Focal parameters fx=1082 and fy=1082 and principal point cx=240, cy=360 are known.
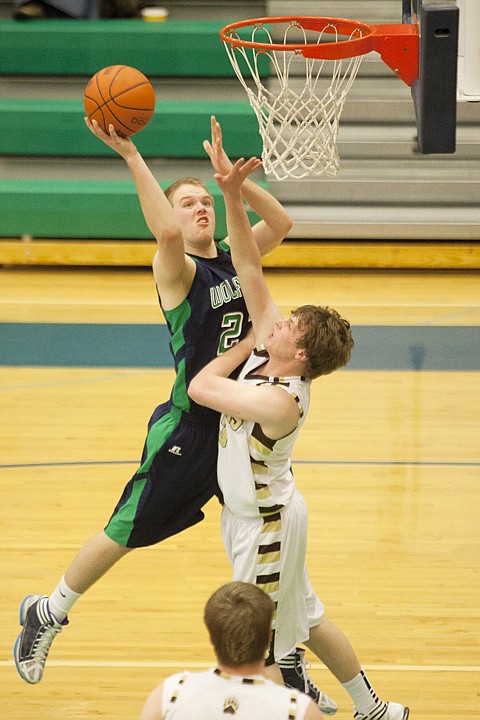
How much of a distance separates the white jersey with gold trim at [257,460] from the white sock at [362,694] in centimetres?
69

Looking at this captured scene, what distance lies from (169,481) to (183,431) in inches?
7.2

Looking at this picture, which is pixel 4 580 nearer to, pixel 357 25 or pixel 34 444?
pixel 34 444

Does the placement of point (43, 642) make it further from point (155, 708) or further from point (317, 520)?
point (317, 520)

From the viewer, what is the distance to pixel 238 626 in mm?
2373

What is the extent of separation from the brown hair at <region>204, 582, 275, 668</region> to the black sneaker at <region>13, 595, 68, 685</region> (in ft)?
5.23

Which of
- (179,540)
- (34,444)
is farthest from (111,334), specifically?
(179,540)

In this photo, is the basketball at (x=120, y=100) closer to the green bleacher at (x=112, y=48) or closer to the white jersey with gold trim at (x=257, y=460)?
the white jersey with gold trim at (x=257, y=460)

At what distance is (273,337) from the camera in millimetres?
3357

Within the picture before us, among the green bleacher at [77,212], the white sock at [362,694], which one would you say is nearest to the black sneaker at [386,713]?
the white sock at [362,694]

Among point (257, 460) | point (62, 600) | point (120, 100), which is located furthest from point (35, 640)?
point (120, 100)

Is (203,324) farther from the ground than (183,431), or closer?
farther from the ground

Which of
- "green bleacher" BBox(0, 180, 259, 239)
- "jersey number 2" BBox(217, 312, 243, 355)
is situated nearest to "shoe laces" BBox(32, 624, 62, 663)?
"jersey number 2" BBox(217, 312, 243, 355)

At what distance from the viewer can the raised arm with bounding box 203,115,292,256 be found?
135 inches

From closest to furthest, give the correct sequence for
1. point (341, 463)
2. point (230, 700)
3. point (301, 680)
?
point (230, 700), point (301, 680), point (341, 463)
